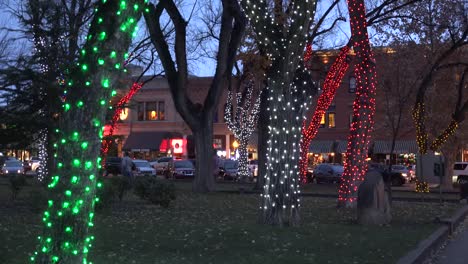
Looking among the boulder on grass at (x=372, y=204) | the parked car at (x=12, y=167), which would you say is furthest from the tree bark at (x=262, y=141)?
the parked car at (x=12, y=167)

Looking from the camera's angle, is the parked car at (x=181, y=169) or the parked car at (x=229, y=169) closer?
the parked car at (x=181, y=169)

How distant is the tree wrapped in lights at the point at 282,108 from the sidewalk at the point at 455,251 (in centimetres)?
313

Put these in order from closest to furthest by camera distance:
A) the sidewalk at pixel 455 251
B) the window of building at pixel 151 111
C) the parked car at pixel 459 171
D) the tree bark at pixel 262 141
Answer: the sidewalk at pixel 455 251
the tree bark at pixel 262 141
the parked car at pixel 459 171
the window of building at pixel 151 111

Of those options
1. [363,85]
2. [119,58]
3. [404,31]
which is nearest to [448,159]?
[404,31]

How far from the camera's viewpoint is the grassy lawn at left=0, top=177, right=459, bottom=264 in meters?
10.1

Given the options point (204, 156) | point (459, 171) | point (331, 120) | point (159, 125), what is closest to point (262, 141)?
point (204, 156)

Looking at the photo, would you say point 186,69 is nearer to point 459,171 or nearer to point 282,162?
point 282,162

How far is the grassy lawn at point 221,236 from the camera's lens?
33.1 feet

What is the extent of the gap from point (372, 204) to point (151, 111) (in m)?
51.9

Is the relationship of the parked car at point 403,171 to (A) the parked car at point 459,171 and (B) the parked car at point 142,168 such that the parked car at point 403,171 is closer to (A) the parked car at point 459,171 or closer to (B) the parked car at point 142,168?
(A) the parked car at point 459,171

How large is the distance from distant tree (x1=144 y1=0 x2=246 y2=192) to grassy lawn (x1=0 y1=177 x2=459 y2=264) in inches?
301

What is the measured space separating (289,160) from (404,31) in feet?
56.9

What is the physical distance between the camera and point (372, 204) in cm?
1538

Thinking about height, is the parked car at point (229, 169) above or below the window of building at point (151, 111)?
below
